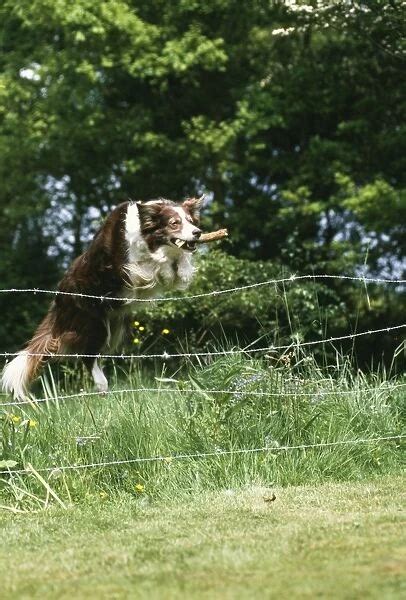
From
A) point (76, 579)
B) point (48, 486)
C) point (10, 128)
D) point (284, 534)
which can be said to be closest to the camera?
point (76, 579)

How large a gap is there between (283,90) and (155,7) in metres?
2.43

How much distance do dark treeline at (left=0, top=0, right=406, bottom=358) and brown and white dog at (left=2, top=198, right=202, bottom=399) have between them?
6.67 m

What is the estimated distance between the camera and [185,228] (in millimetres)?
8773

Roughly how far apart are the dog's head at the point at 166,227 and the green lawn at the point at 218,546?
288cm

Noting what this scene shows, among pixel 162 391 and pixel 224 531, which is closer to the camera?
pixel 224 531

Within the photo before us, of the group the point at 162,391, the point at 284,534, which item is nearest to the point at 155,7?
the point at 162,391

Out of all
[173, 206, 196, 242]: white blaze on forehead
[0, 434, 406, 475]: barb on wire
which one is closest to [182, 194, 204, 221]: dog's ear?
[173, 206, 196, 242]: white blaze on forehead

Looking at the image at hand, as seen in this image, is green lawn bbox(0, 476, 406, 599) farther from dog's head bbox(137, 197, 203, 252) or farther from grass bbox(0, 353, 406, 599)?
dog's head bbox(137, 197, 203, 252)

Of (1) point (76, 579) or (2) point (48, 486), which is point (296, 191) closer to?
(2) point (48, 486)

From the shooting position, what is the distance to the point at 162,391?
722cm

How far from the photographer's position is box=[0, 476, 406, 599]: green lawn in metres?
3.99

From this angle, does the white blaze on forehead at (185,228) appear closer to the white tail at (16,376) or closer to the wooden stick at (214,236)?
the wooden stick at (214,236)

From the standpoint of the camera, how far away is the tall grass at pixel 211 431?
6.49 meters

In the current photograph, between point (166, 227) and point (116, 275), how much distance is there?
55cm
